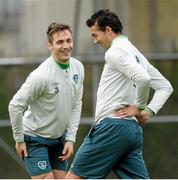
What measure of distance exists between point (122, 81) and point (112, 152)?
45cm

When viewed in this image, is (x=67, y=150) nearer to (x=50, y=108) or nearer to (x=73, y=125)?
(x=73, y=125)

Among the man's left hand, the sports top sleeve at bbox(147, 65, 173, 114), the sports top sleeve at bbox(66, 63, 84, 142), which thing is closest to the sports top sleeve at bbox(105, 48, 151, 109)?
the sports top sleeve at bbox(147, 65, 173, 114)

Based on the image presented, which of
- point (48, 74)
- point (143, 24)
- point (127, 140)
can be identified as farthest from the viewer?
point (143, 24)

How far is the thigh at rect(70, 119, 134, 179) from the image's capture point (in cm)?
612

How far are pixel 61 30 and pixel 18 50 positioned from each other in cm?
492

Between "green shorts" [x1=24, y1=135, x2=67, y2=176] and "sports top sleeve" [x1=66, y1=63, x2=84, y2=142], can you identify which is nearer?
"green shorts" [x1=24, y1=135, x2=67, y2=176]

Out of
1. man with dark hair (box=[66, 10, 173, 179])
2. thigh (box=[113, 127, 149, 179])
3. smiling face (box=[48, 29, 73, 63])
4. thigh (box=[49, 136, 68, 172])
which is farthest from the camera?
thigh (box=[49, 136, 68, 172])

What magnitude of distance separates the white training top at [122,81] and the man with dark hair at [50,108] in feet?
1.61

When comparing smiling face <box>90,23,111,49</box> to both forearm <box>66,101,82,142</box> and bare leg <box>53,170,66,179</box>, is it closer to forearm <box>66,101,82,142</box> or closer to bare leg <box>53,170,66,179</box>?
forearm <box>66,101,82,142</box>

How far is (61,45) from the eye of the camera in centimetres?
657

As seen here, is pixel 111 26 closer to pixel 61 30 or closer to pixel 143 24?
pixel 61 30

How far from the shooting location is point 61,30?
260 inches

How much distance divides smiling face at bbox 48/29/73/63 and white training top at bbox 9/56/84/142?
6 cm

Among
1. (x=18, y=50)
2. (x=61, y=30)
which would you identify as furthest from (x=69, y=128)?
(x=18, y=50)
